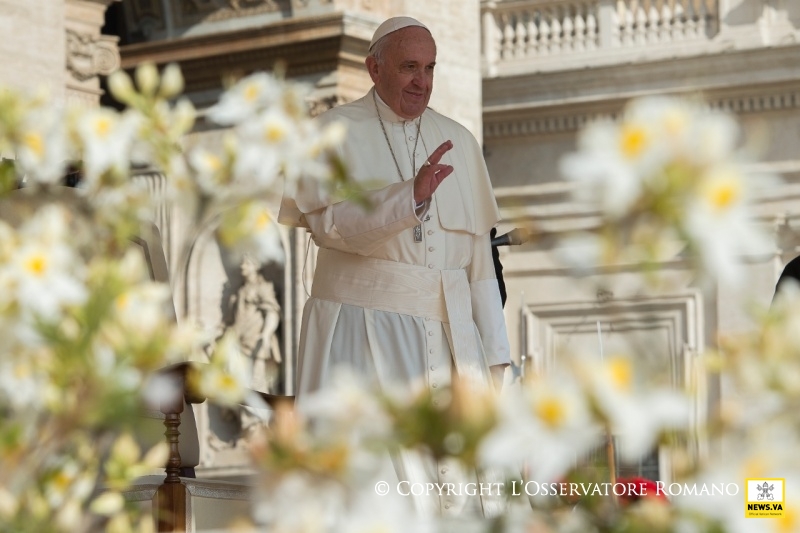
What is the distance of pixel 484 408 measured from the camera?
4.11 feet

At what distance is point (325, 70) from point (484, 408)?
8274mm

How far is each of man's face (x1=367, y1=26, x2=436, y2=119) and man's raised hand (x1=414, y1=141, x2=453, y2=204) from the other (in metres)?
0.84

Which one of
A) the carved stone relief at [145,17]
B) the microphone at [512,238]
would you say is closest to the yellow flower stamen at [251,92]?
the microphone at [512,238]

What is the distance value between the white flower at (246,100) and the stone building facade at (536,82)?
769 cm

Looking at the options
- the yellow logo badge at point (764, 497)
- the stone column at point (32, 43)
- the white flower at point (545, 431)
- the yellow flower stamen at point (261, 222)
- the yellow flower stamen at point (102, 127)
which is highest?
the stone column at point (32, 43)

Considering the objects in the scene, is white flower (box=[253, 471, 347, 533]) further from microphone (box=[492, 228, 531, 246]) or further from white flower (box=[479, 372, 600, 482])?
microphone (box=[492, 228, 531, 246])

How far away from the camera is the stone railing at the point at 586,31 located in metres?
14.9

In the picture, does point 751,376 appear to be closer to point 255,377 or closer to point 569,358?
point 569,358

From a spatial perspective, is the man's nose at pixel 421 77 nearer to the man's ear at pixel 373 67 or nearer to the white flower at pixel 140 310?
the man's ear at pixel 373 67

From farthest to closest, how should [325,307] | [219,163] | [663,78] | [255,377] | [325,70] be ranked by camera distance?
[663,78] → [255,377] → [325,70] → [325,307] → [219,163]


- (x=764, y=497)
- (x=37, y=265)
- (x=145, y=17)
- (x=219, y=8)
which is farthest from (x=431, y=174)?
(x=145, y=17)

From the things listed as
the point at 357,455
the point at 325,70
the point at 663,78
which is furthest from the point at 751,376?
the point at 663,78

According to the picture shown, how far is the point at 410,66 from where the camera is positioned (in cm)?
436

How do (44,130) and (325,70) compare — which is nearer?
(44,130)
